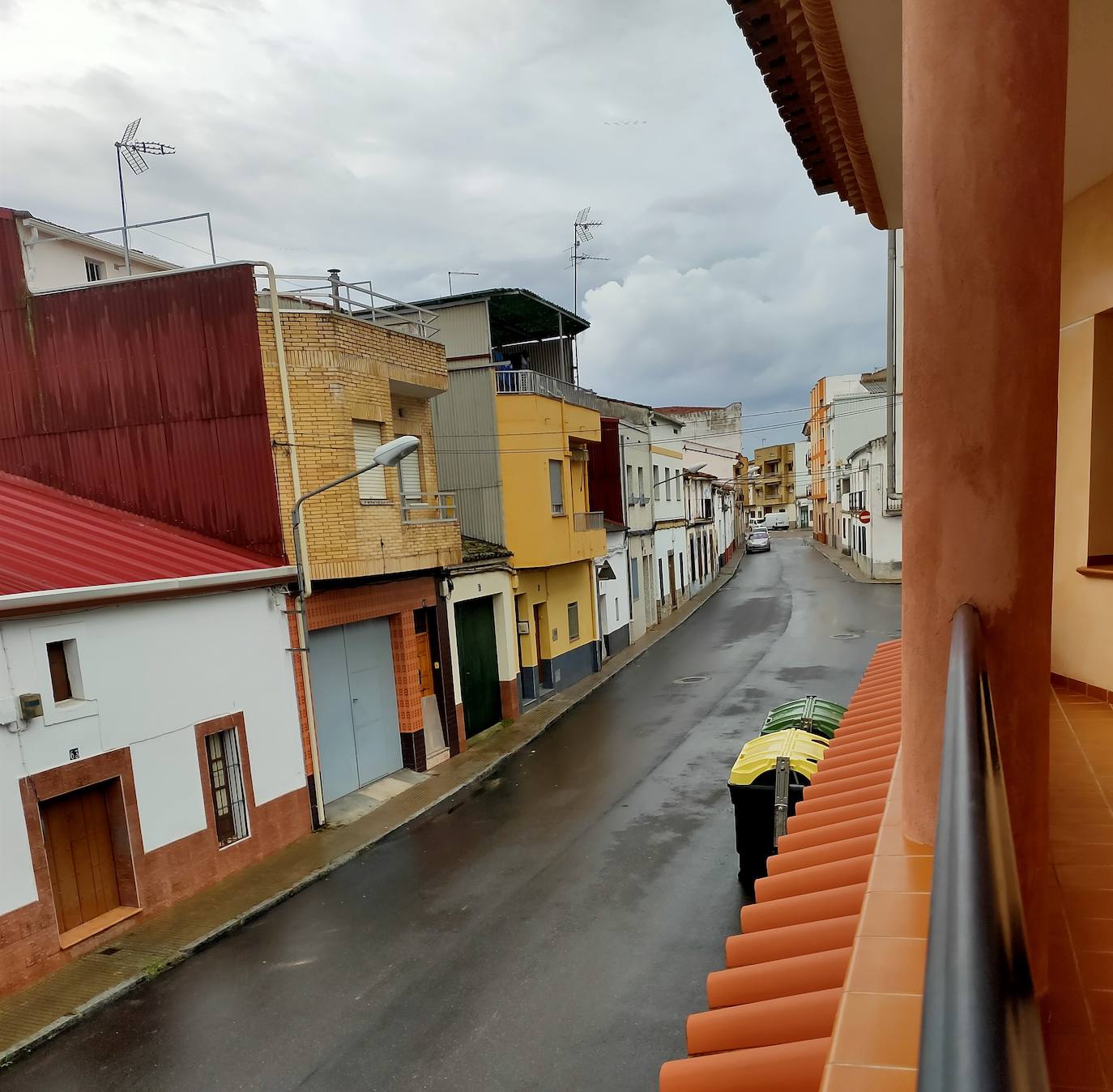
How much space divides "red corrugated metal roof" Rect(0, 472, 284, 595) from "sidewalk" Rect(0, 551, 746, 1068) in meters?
4.41

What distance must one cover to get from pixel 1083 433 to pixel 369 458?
12082 mm

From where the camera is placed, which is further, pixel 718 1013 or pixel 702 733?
pixel 702 733

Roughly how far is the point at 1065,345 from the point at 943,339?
3724mm

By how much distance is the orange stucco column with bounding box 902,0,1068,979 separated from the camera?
79.3 inches

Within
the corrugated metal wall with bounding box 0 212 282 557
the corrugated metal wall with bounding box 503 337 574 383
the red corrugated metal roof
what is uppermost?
the corrugated metal wall with bounding box 503 337 574 383

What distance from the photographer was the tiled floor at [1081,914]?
1932 millimetres

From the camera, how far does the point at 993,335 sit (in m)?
2.04

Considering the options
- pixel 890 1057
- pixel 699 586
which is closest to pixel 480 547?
pixel 890 1057

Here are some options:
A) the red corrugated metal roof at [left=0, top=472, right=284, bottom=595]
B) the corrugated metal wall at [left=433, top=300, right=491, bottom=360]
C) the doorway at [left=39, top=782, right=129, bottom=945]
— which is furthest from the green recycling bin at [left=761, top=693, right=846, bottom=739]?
the corrugated metal wall at [left=433, top=300, right=491, bottom=360]

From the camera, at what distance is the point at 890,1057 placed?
1.64m

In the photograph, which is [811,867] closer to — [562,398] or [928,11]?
[928,11]

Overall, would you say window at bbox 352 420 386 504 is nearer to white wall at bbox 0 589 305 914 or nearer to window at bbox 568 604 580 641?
white wall at bbox 0 589 305 914

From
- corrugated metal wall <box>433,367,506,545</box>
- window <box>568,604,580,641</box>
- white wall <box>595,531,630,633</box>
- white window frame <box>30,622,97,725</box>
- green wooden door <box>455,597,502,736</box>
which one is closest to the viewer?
white window frame <box>30,622,97,725</box>

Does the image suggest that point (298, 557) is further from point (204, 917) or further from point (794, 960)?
point (794, 960)
